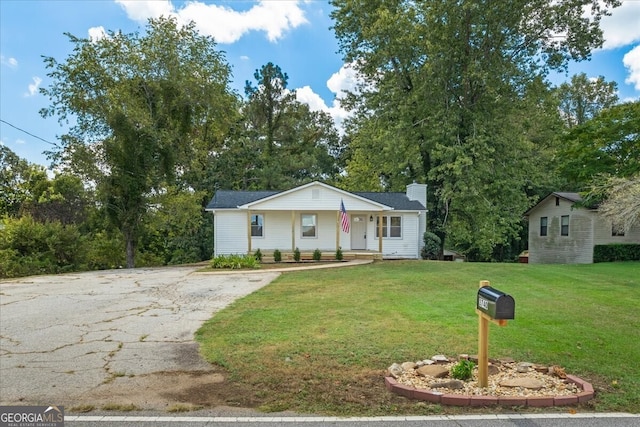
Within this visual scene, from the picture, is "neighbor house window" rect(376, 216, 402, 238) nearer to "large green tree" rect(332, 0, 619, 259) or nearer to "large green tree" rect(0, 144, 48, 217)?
"large green tree" rect(332, 0, 619, 259)

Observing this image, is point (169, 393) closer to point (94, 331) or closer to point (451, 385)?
point (451, 385)

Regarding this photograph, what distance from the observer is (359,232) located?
22.1 metres

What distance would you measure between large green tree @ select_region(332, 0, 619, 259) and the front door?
4054 mm

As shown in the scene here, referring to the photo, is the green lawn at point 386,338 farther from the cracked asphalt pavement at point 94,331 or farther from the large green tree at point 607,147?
the large green tree at point 607,147

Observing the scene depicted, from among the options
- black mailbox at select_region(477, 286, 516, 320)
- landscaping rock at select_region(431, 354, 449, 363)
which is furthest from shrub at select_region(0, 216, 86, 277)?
black mailbox at select_region(477, 286, 516, 320)

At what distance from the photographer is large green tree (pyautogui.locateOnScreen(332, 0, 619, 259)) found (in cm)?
2097

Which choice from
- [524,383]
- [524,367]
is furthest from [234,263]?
[524,383]

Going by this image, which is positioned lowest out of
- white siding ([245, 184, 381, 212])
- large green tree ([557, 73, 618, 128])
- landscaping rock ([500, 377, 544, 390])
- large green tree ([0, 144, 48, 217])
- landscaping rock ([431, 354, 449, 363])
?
landscaping rock ([500, 377, 544, 390])

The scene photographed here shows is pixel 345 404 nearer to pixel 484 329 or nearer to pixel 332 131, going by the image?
pixel 484 329

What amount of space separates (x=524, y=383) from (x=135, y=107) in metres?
23.9

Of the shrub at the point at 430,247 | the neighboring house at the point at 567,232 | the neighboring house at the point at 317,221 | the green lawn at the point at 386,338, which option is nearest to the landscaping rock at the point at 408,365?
the green lawn at the point at 386,338

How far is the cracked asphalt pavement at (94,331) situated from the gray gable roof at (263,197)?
865 cm

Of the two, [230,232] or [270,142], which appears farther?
[270,142]

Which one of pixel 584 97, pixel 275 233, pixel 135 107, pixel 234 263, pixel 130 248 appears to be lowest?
pixel 234 263
